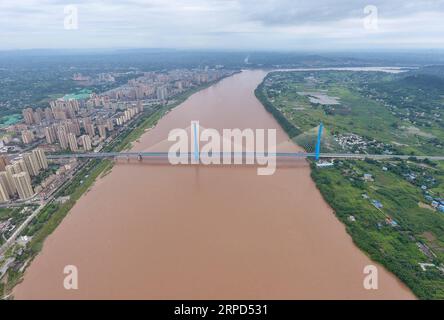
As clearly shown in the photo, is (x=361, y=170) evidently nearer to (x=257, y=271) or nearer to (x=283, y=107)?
(x=257, y=271)

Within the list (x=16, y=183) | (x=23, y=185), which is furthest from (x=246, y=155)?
(x=16, y=183)

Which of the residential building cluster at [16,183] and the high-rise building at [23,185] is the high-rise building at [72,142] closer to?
the residential building cluster at [16,183]

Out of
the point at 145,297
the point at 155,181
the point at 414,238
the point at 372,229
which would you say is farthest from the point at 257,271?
the point at 155,181

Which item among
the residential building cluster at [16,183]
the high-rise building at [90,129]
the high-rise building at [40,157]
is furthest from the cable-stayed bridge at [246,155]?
the high-rise building at [90,129]

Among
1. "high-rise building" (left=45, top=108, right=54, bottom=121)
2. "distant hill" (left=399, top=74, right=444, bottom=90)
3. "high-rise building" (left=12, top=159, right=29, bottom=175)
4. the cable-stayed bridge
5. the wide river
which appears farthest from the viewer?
"distant hill" (left=399, top=74, right=444, bottom=90)

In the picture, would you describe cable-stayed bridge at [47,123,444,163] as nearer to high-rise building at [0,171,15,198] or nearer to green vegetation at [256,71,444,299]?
green vegetation at [256,71,444,299]

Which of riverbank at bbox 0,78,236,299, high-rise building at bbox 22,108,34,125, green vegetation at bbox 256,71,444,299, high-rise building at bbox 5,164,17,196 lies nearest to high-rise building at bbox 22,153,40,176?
high-rise building at bbox 5,164,17,196
